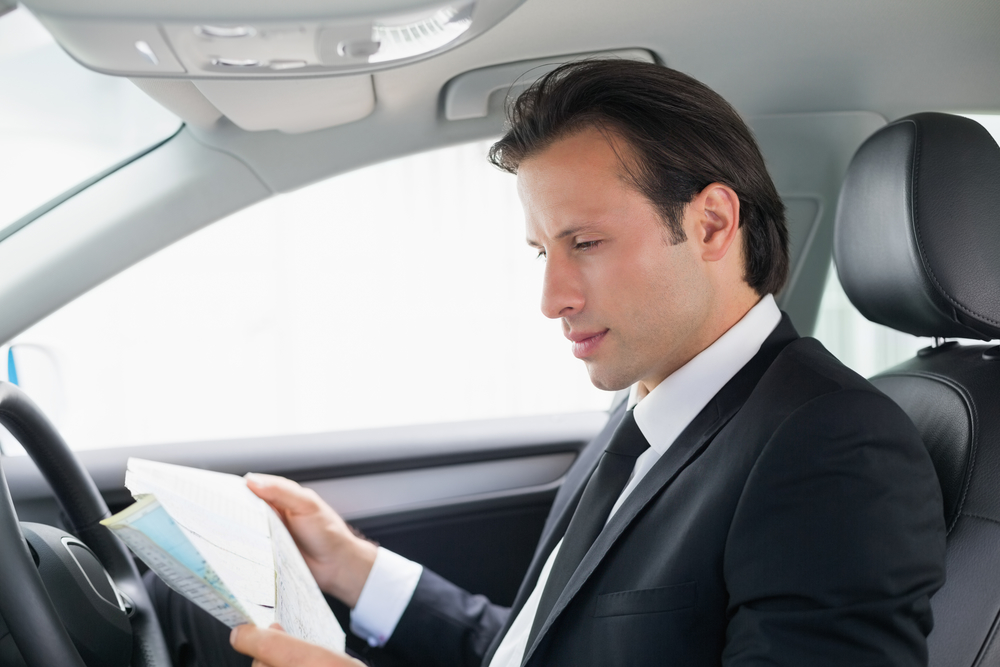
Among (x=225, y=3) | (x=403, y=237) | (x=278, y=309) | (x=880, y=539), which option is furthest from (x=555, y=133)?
(x=278, y=309)

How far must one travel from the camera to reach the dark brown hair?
112cm

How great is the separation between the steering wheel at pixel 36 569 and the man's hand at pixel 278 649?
18cm

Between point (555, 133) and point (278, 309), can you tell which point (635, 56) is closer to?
point (555, 133)

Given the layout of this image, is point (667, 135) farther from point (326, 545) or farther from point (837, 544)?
point (326, 545)

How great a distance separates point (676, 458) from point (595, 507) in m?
0.16

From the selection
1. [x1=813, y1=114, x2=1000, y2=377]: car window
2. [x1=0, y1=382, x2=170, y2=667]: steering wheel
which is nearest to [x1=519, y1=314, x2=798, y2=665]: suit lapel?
[x1=0, y1=382, x2=170, y2=667]: steering wheel

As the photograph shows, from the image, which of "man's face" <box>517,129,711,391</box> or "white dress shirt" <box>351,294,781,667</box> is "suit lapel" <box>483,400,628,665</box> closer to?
"white dress shirt" <box>351,294,781,667</box>

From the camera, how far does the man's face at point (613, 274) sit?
1.09 m

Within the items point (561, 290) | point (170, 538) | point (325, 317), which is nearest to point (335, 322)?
point (325, 317)

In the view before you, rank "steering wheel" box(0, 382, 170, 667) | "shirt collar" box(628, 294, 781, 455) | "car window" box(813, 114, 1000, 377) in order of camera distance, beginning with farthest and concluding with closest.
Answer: "car window" box(813, 114, 1000, 377) → "shirt collar" box(628, 294, 781, 455) → "steering wheel" box(0, 382, 170, 667)

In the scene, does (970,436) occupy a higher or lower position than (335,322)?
lower

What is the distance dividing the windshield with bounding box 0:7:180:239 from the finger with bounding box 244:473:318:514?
58 cm

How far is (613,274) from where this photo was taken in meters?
1.09

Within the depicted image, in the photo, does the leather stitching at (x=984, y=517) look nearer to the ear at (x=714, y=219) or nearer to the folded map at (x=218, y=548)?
the ear at (x=714, y=219)
